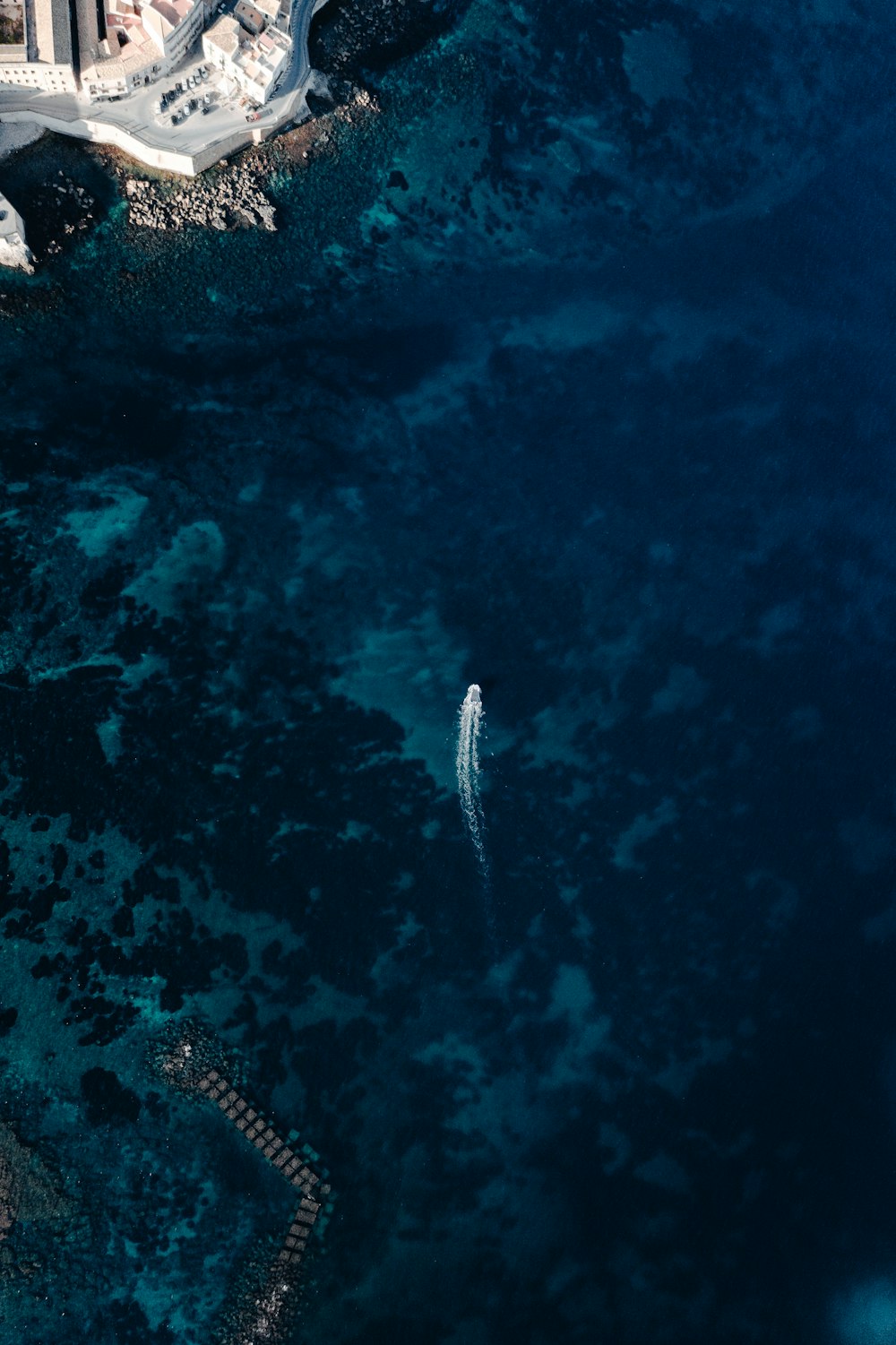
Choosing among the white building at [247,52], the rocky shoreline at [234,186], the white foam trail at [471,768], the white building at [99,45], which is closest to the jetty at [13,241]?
the rocky shoreline at [234,186]

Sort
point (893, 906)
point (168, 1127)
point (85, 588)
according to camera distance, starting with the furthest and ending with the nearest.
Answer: point (893, 906), point (85, 588), point (168, 1127)

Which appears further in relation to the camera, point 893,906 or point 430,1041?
point 893,906

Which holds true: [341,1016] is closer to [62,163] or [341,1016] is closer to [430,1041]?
[430,1041]

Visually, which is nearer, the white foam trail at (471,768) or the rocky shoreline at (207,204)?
the white foam trail at (471,768)

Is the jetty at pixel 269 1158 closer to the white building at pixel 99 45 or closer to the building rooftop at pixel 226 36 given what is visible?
the white building at pixel 99 45

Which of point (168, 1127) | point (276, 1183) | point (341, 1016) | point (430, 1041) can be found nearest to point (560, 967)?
point (430, 1041)

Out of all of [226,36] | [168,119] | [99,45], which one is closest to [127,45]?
[99,45]
